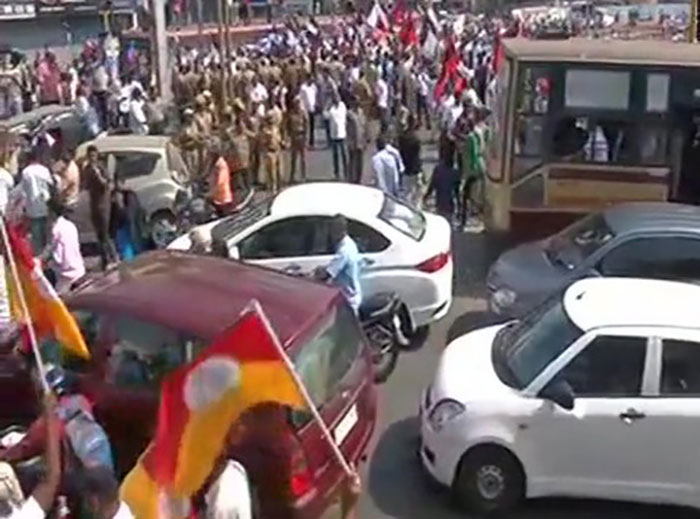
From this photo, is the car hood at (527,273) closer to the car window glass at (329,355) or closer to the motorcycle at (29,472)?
the car window glass at (329,355)

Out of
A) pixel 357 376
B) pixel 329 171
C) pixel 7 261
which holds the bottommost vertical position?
pixel 329 171

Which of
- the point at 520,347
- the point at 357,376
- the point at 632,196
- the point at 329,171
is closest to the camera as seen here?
the point at 357,376

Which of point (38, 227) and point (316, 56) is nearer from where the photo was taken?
point (38, 227)

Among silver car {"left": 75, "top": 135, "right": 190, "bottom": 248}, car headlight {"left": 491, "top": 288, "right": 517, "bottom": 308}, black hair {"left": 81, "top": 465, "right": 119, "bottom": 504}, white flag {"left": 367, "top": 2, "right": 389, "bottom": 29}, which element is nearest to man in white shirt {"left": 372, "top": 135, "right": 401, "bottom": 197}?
silver car {"left": 75, "top": 135, "right": 190, "bottom": 248}

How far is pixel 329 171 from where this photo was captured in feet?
74.7

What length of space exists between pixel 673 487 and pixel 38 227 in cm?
965

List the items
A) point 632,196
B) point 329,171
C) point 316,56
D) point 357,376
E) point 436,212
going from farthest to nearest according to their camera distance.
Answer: point 316,56, point 329,171, point 436,212, point 632,196, point 357,376

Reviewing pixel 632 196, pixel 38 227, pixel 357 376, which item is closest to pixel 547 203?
pixel 632 196

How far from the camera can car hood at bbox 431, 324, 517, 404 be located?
925 cm

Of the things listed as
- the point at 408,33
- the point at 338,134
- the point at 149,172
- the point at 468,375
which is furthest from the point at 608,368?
the point at 408,33

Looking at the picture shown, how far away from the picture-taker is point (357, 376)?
8945 mm

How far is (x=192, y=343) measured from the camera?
27.7ft

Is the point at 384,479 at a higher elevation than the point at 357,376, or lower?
lower

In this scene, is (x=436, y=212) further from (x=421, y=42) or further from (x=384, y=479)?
(x=421, y=42)
